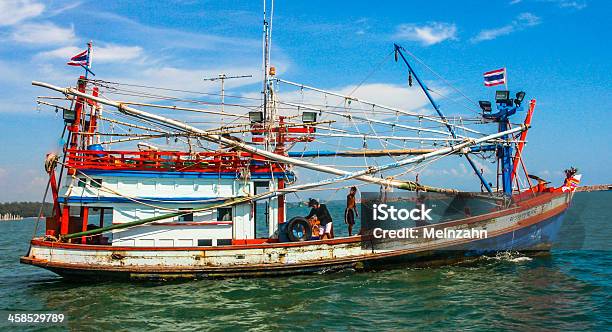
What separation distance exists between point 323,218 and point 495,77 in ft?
31.0

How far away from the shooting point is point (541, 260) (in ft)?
59.8

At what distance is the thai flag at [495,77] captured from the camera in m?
18.9

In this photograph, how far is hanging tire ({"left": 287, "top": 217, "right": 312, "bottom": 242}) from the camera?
15844mm

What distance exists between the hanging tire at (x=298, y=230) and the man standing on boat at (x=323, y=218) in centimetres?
56

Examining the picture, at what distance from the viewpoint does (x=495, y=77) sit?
754 inches

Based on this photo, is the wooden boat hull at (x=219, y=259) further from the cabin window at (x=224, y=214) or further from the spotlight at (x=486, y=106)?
the spotlight at (x=486, y=106)

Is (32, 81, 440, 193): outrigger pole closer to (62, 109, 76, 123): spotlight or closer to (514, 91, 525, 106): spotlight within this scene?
(62, 109, 76, 123): spotlight

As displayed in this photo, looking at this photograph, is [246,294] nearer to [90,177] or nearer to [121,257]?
[121,257]

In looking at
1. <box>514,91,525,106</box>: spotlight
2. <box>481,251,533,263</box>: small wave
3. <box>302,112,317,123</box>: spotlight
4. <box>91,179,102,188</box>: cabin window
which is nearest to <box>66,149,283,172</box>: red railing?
<box>91,179,102,188</box>: cabin window

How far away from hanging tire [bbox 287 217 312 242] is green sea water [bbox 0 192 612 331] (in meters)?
1.34

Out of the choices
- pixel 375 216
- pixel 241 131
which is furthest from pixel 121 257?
pixel 375 216

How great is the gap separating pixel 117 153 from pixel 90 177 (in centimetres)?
120

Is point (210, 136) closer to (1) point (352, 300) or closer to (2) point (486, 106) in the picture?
(1) point (352, 300)
